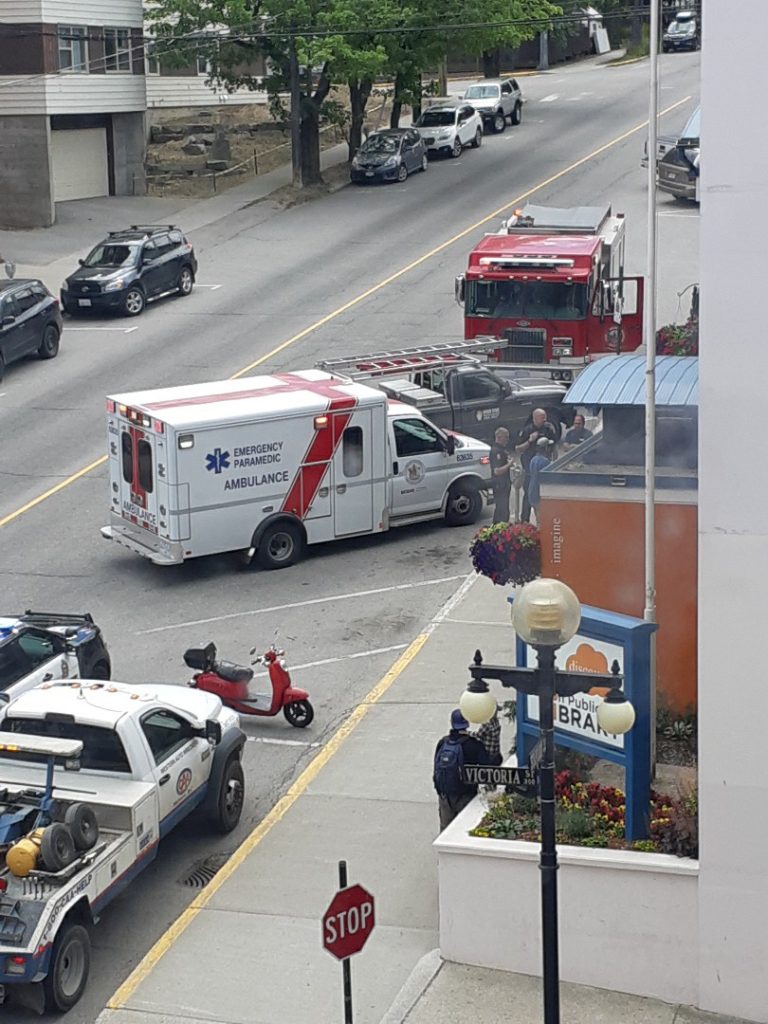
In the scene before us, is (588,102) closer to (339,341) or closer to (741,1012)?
(339,341)

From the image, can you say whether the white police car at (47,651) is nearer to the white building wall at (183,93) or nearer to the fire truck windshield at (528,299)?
the fire truck windshield at (528,299)

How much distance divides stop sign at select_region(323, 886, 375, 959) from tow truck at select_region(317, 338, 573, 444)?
14.5 meters

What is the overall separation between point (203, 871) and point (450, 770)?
2.52 meters

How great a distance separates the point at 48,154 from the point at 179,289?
11.1 m

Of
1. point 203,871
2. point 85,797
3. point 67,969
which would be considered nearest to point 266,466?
point 203,871

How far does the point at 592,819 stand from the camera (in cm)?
1138

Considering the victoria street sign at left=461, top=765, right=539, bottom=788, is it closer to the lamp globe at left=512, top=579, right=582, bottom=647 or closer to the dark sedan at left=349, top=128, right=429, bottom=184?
the lamp globe at left=512, top=579, right=582, bottom=647

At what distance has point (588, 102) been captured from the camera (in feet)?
207

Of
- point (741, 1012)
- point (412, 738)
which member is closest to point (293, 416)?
point (412, 738)

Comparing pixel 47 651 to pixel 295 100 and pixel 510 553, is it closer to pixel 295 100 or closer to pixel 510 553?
pixel 510 553

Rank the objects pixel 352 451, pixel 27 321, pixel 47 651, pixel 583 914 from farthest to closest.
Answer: pixel 27 321 < pixel 352 451 < pixel 47 651 < pixel 583 914

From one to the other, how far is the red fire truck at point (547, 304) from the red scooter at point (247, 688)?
1247 centimetres

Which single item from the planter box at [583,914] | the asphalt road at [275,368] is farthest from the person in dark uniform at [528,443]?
the planter box at [583,914]

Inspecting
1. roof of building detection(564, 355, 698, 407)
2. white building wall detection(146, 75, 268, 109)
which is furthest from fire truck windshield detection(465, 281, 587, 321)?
white building wall detection(146, 75, 268, 109)
